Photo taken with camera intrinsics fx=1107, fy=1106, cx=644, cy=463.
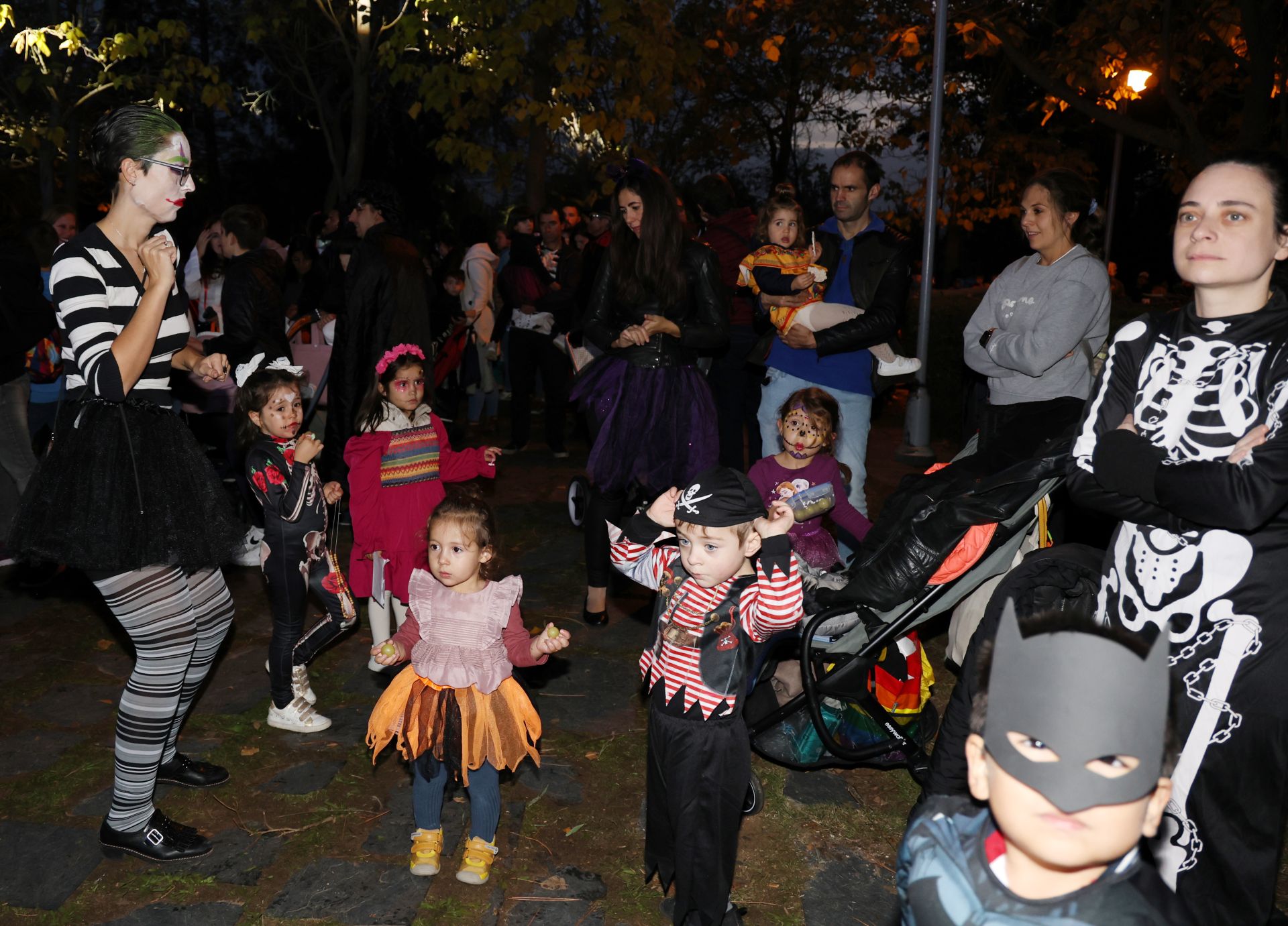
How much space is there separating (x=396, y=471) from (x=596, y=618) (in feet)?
4.82

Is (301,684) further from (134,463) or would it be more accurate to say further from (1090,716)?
(1090,716)

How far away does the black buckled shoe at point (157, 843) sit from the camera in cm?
368

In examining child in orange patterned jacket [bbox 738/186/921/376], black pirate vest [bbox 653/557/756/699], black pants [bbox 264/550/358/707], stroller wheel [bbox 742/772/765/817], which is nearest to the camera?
black pirate vest [bbox 653/557/756/699]

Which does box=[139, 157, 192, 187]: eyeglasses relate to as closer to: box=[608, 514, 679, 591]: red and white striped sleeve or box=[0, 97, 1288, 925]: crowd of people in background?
box=[0, 97, 1288, 925]: crowd of people in background

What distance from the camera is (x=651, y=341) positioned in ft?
16.8

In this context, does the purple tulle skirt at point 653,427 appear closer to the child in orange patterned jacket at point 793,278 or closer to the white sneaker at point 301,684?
the child in orange patterned jacket at point 793,278

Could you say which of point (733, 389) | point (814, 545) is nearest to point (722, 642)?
point (814, 545)

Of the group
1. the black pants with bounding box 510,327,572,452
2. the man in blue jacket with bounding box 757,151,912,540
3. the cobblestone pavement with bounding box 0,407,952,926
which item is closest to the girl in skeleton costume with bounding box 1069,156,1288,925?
the cobblestone pavement with bounding box 0,407,952,926

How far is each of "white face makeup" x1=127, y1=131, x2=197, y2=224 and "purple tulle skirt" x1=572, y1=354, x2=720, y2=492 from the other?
86.8 inches

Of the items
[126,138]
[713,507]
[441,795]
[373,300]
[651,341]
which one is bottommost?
[441,795]

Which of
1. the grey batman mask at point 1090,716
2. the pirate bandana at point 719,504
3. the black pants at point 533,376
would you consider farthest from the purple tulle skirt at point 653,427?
the black pants at point 533,376

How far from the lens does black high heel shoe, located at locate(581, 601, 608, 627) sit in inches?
227

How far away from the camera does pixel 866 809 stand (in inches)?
162

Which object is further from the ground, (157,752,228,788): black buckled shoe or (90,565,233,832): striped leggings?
(90,565,233,832): striped leggings
